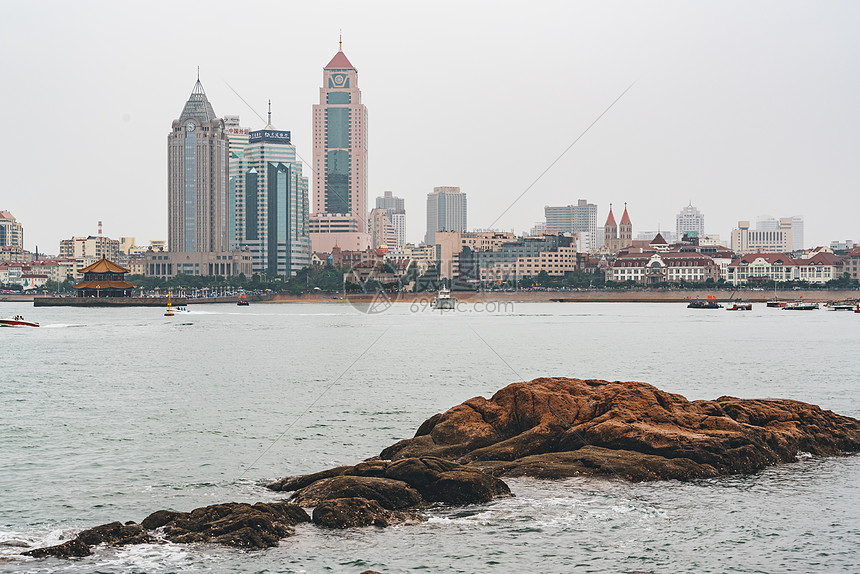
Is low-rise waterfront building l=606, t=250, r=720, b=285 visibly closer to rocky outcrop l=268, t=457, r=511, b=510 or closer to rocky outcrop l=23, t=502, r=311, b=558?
rocky outcrop l=268, t=457, r=511, b=510

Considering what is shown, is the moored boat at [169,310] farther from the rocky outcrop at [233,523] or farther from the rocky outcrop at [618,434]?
the rocky outcrop at [233,523]

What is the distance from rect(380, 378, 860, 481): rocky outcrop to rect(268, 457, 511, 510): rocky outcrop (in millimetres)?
877

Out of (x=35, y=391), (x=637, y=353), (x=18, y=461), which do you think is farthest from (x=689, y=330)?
(x=18, y=461)

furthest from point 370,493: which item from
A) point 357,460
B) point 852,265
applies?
point 852,265

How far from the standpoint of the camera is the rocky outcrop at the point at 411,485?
1645 cm

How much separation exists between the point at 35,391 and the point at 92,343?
2833 centimetres

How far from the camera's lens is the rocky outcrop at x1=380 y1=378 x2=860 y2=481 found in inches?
744

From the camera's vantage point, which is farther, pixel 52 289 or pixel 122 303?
pixel 52 289

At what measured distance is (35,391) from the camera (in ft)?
117

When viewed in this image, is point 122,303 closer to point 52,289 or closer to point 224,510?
point 52,289

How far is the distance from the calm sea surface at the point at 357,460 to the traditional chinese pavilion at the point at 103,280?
82.7 meters

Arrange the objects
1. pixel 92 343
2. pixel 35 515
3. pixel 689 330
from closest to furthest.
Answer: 1. pixel 35 515
2. pixel 92 343
3. pixel 689 330

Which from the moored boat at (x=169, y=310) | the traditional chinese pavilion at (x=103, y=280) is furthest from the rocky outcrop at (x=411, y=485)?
the traditional chinese pavilion at (x=103, y=280)

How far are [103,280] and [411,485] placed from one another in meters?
128
